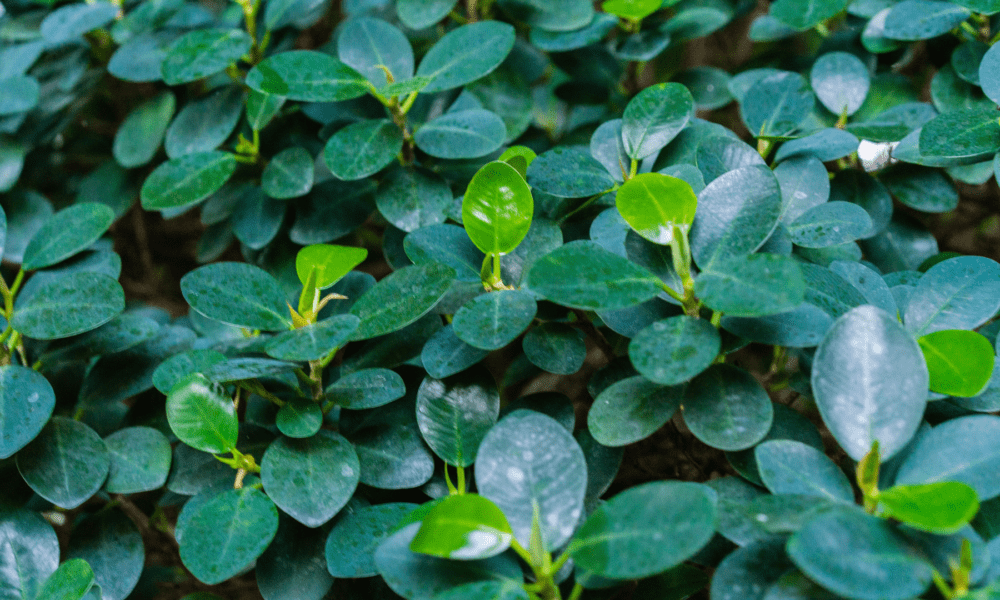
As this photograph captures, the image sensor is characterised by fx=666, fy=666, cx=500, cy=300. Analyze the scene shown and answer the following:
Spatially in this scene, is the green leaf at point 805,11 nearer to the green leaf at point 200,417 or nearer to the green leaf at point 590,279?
the green leaf at point 590,279

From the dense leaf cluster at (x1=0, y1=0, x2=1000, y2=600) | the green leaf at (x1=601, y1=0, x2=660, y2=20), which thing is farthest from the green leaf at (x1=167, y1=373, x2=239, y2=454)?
the green leaf at (x1=601, y1=0, x2=660, y2=20)

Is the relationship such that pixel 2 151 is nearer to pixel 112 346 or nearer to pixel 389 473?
pixel 112 346

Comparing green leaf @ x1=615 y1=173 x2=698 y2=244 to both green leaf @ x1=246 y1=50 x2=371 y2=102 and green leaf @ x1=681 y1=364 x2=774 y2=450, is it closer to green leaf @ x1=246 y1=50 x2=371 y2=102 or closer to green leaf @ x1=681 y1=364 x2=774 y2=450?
green leaf @ x1=681 y1=364 x2=774 y2=450

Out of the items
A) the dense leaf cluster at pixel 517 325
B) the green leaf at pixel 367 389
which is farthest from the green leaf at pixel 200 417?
the green leaf at pixel 367 389

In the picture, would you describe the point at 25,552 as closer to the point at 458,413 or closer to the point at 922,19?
the point at 458,413

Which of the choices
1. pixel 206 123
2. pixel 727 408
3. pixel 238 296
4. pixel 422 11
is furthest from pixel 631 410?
pixel 206 123

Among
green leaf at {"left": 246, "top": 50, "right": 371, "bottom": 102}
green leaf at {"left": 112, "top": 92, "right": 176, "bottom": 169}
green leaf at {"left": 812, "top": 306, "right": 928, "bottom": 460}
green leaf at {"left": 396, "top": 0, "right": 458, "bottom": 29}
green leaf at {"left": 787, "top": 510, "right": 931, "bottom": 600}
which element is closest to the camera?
green leaf at {"left": 787, "top": 510, "right": 931, "bottom": 600}
